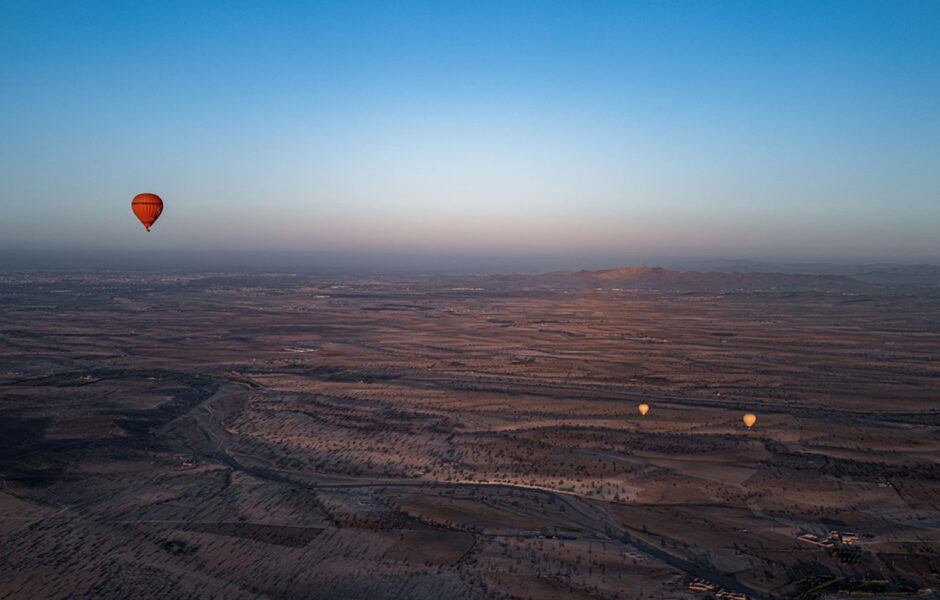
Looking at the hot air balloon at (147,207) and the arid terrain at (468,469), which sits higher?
the hot air balloon at (147,207)

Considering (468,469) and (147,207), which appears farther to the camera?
(147,207)

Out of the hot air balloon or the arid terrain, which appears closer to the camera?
the arid terrain

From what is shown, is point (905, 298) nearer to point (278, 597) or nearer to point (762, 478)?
point (762, 478)

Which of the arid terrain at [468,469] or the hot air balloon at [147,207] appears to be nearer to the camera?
the arid terrain at [468,469]

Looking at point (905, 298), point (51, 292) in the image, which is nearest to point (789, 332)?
point (905, 298)

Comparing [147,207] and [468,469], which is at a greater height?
[147,207]

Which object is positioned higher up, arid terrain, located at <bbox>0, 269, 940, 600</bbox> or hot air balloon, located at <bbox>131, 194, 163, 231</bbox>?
hot air balloon, located at <bbox>131, 194, 163, 231</bbox>
